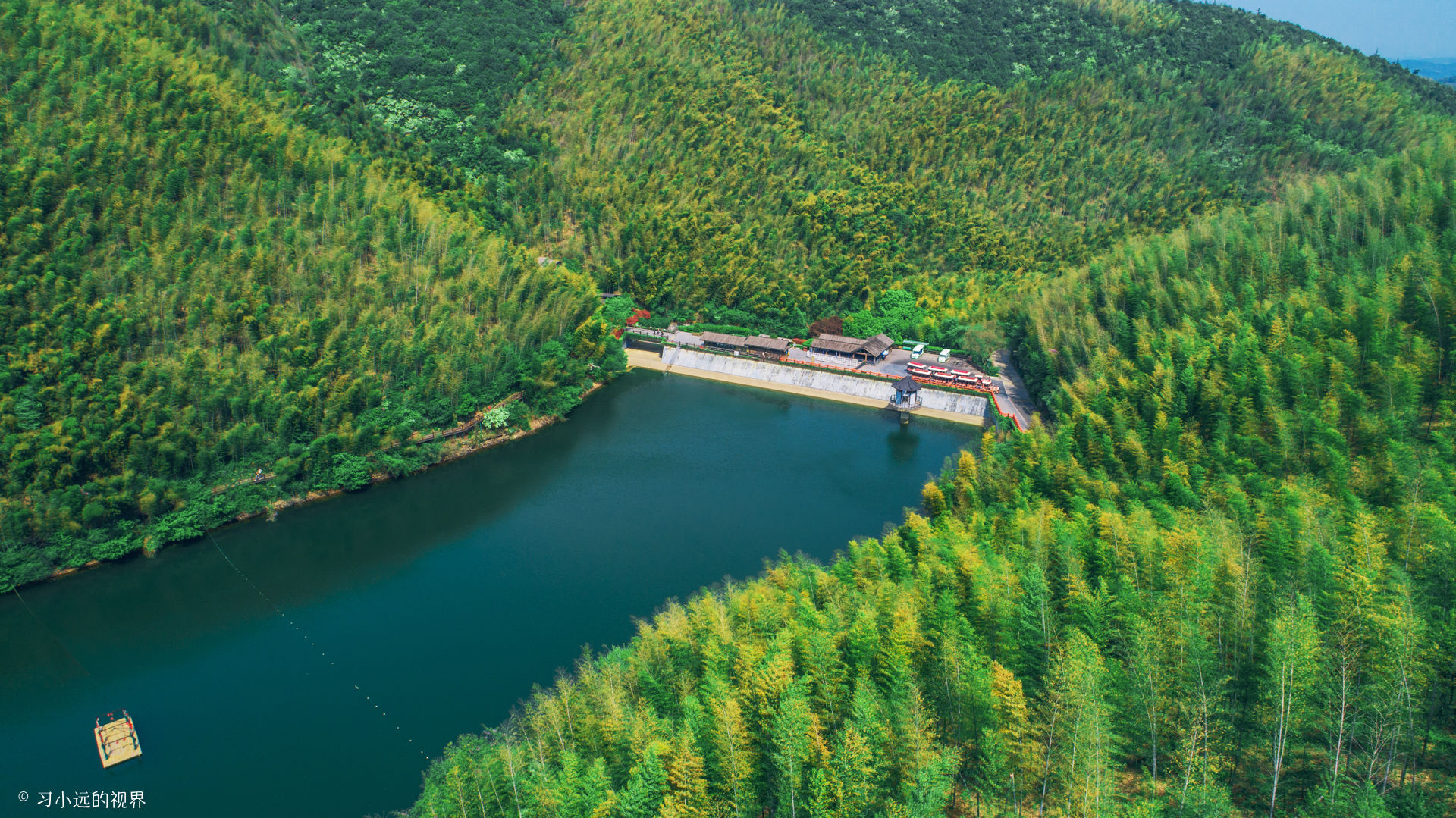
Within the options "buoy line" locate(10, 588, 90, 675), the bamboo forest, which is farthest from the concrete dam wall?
"buoy line" locate(10, 588, 90, 675)

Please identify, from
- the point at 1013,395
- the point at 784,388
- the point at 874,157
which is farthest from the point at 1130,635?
the point at 874,157

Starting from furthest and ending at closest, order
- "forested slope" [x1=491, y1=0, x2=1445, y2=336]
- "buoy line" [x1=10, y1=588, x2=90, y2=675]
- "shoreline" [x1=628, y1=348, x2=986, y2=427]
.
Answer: "forested slope" [x1=491, y1=0, x2=1445, y2=336], "shoreline" [x1=628, y1=348, x2=986, y2=427], "buoy line" [x1=10, y1=588, x2=90, y2=675]

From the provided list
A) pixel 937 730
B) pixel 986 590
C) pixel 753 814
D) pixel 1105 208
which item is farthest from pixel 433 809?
pixel 1105 208

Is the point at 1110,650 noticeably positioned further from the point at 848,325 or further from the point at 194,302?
the point at 848,325

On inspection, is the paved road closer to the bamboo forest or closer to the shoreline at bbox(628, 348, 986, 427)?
the bamboo forest

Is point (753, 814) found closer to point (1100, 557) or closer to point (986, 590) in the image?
point (986, 590)

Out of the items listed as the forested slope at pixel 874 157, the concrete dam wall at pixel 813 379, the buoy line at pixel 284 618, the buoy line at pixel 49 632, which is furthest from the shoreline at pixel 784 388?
the buoy line at pixel 49 632

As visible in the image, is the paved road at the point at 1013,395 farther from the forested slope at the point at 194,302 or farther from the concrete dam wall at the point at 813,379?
the forested slope at the point at 194,302
